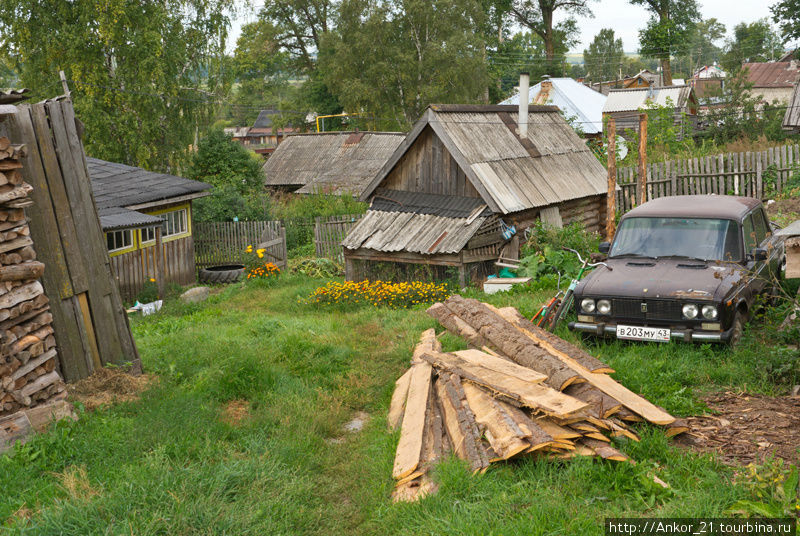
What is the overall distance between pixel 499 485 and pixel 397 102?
125 ft

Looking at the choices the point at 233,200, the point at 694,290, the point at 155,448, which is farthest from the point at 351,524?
the point at 233,200

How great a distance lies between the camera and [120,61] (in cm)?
2473

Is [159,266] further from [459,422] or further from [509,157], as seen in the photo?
[459,422]

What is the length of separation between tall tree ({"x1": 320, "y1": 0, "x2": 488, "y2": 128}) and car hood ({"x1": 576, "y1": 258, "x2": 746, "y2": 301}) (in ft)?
104

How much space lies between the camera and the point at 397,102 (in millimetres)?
41344

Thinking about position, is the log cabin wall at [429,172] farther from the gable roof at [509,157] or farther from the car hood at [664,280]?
the car hood at [664,280]

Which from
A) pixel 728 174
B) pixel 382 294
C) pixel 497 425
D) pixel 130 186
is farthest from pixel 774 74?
pixel 497 425

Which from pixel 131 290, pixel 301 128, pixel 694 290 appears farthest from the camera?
pixel 301 128

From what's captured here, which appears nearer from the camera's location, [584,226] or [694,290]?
[694,290]

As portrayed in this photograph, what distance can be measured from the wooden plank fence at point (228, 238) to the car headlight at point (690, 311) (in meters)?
13.8

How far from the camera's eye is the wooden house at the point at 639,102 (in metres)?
39.2

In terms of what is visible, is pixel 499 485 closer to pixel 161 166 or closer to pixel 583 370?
pixel 583 370

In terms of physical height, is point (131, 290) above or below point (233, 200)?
below

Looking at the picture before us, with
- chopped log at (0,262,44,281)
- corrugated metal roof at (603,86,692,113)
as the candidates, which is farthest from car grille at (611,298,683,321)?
corrugated metal roof at (603,86,692,113)
